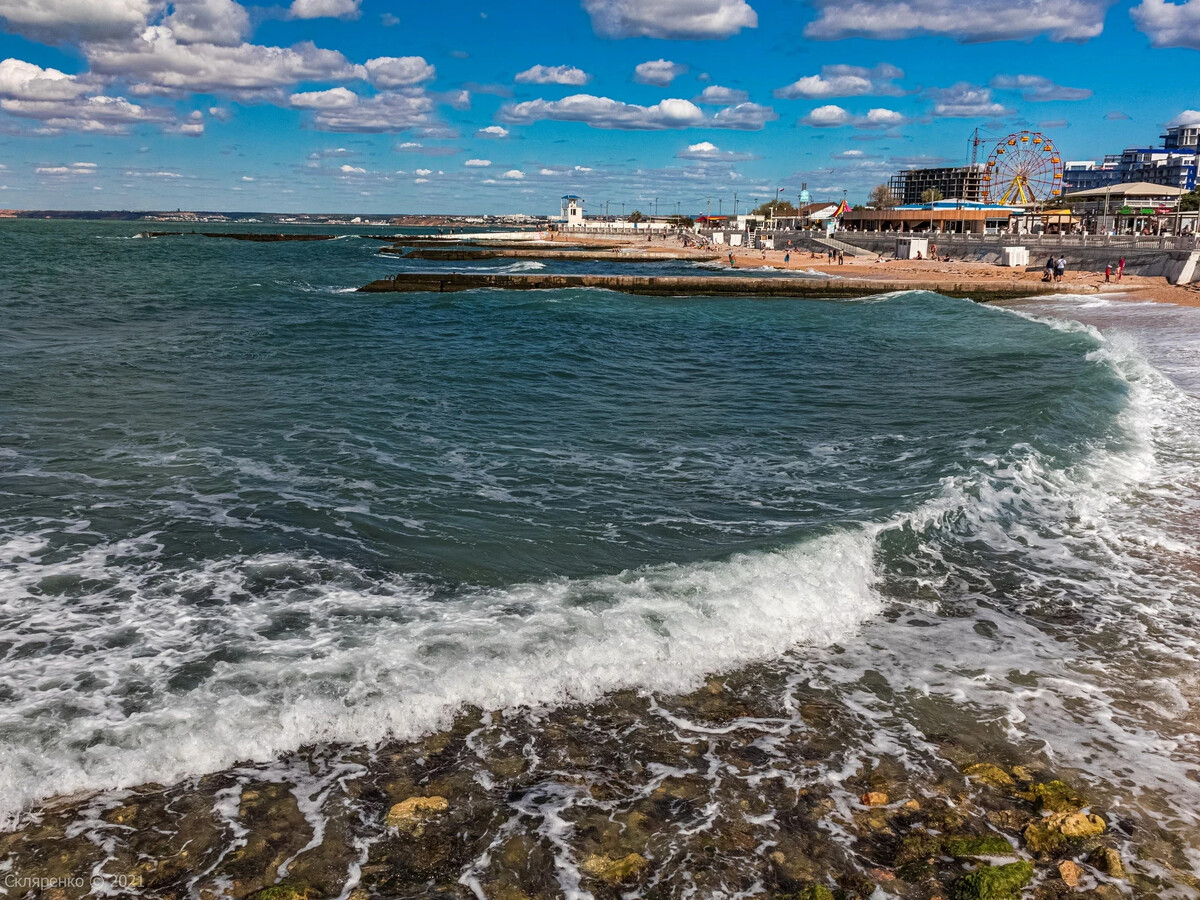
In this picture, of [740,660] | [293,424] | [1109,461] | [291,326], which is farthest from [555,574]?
[291,326]

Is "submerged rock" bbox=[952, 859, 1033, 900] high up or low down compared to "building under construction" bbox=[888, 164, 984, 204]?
down

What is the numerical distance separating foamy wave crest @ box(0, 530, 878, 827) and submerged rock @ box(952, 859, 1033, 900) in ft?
7.74

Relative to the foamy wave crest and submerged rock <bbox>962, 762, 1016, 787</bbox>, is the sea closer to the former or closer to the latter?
the foamy wave crest

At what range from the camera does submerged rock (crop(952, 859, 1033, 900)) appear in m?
4.12

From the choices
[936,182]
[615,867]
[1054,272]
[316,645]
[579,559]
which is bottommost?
[615,867]

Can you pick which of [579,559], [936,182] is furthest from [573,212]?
[579,559]

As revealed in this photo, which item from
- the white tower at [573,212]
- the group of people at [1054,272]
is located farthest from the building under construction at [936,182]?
the group of people at [1054,272]

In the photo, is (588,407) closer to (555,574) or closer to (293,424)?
(293,424)

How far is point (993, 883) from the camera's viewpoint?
4.15m

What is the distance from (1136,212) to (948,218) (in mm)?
19070

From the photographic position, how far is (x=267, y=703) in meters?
5.67

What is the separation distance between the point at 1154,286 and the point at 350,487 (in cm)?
4204

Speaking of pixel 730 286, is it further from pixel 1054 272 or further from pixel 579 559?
pixel 579 559

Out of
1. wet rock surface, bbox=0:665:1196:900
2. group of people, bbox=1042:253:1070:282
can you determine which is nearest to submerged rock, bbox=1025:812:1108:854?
wet rock surface, bbox=0:665:1196:900
